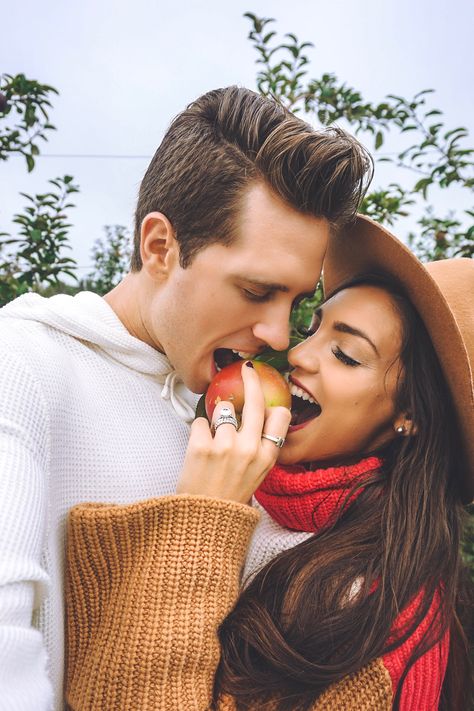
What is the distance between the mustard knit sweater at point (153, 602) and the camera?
4.44 ft

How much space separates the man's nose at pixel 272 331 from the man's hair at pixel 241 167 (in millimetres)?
250

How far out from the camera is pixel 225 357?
2080mm

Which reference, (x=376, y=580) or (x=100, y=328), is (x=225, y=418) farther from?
(x=376, y=580)

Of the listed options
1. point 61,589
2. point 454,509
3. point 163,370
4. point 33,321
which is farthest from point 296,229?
point 61,589

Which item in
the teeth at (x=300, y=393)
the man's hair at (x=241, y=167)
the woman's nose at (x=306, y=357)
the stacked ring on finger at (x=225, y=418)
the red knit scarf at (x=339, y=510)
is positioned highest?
the man's hair at (x=241, y=167)

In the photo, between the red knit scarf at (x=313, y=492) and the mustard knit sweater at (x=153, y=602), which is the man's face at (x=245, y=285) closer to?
the red knit scarf at (x=313, y=492)

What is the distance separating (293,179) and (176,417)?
0.74 metres

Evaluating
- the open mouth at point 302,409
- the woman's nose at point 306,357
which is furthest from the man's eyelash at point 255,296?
the open mouth at point 302,409

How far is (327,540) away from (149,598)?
579 millimetres

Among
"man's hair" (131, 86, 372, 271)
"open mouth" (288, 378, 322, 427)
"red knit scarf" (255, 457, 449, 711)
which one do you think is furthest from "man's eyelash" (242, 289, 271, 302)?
"red knit scarf" (255, 457, 449, 711)

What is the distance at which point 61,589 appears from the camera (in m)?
1.44

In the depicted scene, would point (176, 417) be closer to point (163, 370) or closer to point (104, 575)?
point (163, 370)

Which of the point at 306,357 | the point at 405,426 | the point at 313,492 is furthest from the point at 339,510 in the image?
the point at 306,357

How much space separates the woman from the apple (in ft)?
0.24
